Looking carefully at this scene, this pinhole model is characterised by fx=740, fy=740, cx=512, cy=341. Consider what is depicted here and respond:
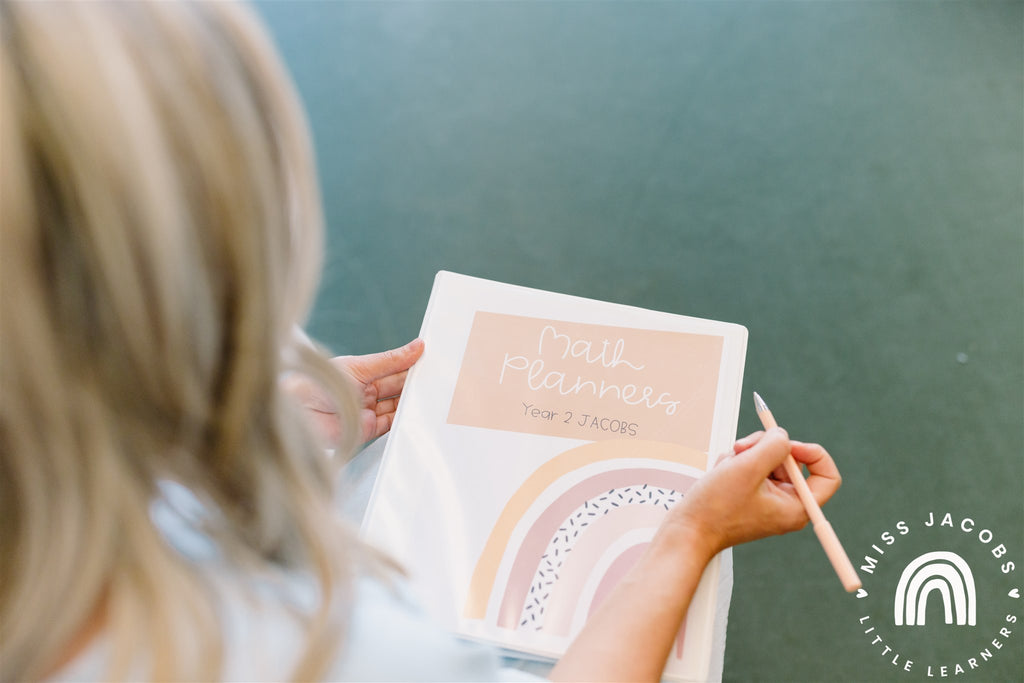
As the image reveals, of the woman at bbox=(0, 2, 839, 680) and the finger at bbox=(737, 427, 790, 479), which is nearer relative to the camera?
the woman at bbox=(0, 2, 839, 680)

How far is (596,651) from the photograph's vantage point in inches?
20.6

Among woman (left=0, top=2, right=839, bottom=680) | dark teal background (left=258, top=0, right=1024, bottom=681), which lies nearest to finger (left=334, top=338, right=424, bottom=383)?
woman (left=0, top=2, right=839, bottom=680)

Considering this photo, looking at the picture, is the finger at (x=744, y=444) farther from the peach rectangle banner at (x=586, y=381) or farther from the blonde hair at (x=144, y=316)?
the blonde hair at (x=144, y=316)

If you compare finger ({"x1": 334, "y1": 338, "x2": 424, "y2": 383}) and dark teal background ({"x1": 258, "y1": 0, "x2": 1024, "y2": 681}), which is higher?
dark teal background ({"x1": 258, "y1": 0, "x2": 1024, "y2": 681})

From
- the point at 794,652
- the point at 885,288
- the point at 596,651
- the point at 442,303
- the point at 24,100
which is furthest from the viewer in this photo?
the point at 885,288

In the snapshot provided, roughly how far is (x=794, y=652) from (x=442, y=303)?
663mm

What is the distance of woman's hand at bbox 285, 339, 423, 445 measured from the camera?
0.67 meters

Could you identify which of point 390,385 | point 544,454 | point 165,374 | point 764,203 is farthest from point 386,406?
point 764,203

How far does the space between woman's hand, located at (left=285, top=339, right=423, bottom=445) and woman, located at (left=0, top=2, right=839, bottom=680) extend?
9.6 inches

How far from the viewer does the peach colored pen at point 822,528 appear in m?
0.56

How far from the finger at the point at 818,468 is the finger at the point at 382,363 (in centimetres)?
34

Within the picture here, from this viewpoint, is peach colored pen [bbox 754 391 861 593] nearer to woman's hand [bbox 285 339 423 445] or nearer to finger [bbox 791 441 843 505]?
finger [bbox 791 441 843 505]

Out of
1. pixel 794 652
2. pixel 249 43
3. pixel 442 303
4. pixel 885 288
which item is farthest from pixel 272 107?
pixel 885 288

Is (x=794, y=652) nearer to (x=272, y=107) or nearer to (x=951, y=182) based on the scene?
(x=951, y=182)
